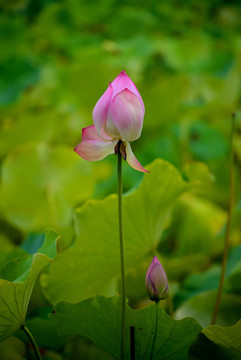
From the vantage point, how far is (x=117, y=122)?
371 mm

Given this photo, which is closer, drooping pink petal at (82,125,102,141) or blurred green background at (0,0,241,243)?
drooping pink petal at (82,125,102,141)

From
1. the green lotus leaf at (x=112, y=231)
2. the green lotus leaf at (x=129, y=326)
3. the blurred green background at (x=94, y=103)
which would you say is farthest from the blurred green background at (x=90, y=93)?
the green lotus leaf at (x=129, y=326)

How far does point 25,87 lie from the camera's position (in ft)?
4.91

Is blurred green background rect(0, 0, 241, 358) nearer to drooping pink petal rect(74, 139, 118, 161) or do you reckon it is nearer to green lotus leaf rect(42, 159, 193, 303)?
green lotus leaf rect(42, 159, 193, 303)

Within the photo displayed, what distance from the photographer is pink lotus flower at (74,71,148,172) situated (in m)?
0.37

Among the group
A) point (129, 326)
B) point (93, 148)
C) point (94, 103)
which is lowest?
point (129, 326)

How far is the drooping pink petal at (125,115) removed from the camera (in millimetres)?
371

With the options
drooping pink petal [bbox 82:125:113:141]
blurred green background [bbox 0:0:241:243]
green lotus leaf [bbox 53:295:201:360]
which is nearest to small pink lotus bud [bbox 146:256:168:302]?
green lotus leaf [bbox 53:295:201:360]

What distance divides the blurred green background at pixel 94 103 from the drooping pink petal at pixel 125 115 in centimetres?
22

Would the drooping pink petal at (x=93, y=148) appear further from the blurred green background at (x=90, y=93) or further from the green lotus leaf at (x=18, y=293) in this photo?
the blurred green background at (x=90, y=93)

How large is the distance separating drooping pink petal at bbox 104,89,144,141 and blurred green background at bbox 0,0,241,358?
0.22 m

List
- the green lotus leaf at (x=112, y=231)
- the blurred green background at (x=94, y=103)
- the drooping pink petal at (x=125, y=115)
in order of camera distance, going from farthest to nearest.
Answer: the blurred green background at (x=94, y=103)
the green lotus leaf at (x=112, y=231)
the drooping pink petal at (x=125, y=115)

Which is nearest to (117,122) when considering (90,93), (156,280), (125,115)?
(125,115)

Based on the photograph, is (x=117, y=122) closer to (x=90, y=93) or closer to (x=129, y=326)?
(x=129, y=326)
